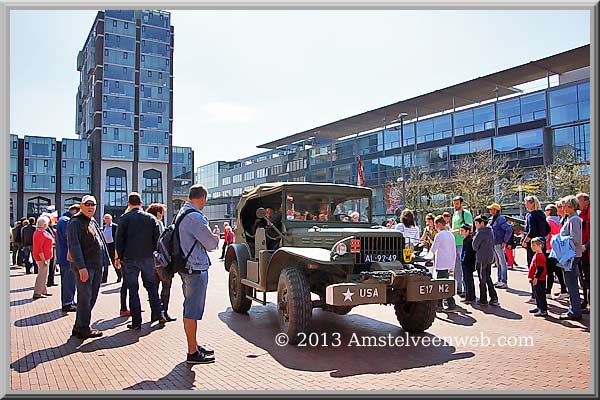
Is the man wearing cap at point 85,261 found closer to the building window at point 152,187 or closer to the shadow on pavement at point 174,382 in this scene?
the shadow on pavement at point 174,382

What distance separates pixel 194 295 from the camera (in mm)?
5934

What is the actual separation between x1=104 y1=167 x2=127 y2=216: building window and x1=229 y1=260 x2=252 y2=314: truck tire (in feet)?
185

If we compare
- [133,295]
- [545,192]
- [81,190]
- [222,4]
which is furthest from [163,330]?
[81,190]

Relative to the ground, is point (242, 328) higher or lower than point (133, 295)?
lower

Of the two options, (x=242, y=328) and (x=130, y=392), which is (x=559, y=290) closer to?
(x=242, y=328)

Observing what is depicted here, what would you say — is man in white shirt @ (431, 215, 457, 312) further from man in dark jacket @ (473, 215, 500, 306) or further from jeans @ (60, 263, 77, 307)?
jeans @ (60, 263, 77, 307)

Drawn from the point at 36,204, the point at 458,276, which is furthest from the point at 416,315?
the point at 36,204

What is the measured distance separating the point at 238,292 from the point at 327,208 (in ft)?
7.16

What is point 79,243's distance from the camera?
24.0 ft

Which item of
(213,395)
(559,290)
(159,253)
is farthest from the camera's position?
(559,290)

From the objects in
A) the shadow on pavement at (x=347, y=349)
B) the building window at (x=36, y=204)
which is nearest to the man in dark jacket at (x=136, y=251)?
the shadow on pavement at (x=347, y=349)

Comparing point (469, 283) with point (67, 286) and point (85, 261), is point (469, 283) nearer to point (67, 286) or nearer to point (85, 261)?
point (85, 261)

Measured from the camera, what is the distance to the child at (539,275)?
27.2 ft

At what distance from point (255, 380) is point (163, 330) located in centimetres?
297
